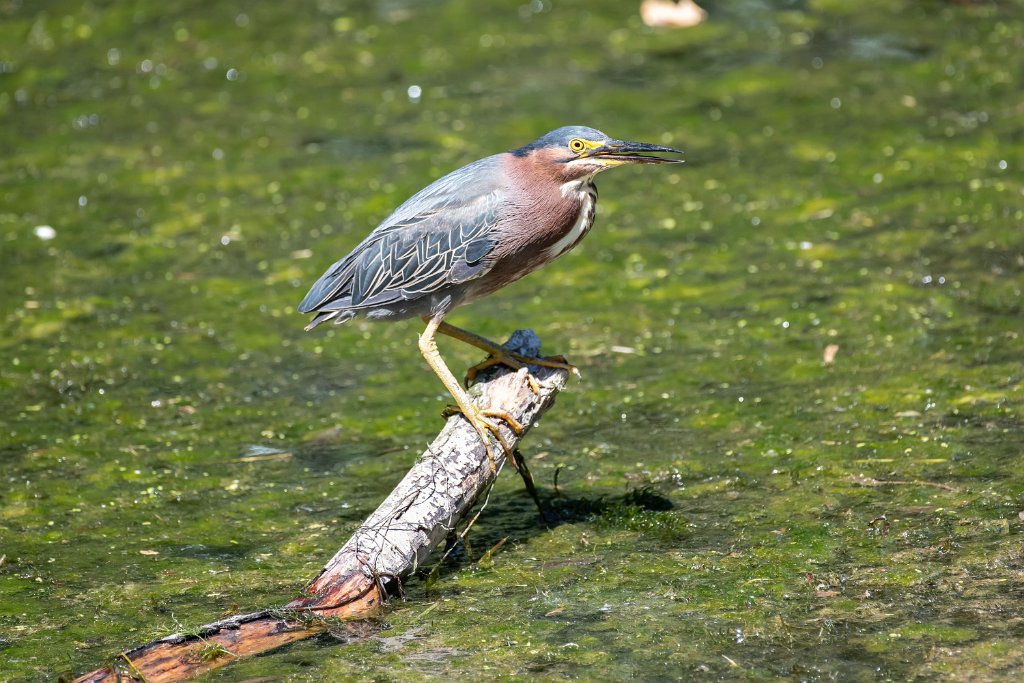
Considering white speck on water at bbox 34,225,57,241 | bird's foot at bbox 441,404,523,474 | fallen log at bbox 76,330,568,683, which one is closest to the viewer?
fallen log at bbox 76,330,568,683

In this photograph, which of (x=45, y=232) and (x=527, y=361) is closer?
(x=527, y=361)

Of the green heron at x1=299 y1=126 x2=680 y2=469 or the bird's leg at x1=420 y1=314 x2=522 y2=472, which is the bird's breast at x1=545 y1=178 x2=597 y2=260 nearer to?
the green heron at x1=299 y1=126 x2=680 y2=469

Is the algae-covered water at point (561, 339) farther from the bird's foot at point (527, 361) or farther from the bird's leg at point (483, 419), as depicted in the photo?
the bird's foot at point (527, 361)

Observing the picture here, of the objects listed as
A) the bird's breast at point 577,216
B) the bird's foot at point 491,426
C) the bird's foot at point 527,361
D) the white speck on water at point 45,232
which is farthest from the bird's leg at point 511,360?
the white speck on water at point 45,232

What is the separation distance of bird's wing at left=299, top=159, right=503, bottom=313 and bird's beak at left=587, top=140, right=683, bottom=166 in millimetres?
444

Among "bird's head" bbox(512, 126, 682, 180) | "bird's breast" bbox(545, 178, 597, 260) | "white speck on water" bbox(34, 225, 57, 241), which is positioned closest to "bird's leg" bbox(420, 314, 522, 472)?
"bird's breast" bbox(545, 178, 597, 260)

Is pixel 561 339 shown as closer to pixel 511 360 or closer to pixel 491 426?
pixel 511 360

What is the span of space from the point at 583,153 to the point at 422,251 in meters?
0.77

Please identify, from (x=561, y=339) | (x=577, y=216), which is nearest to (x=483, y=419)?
(x=577, y=216)

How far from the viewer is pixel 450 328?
17.0 feet

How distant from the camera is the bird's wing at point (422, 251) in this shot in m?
4.91

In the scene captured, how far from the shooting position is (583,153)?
480cm

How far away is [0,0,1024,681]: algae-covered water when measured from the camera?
4.33 meters

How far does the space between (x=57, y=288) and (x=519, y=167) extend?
3.81 m
